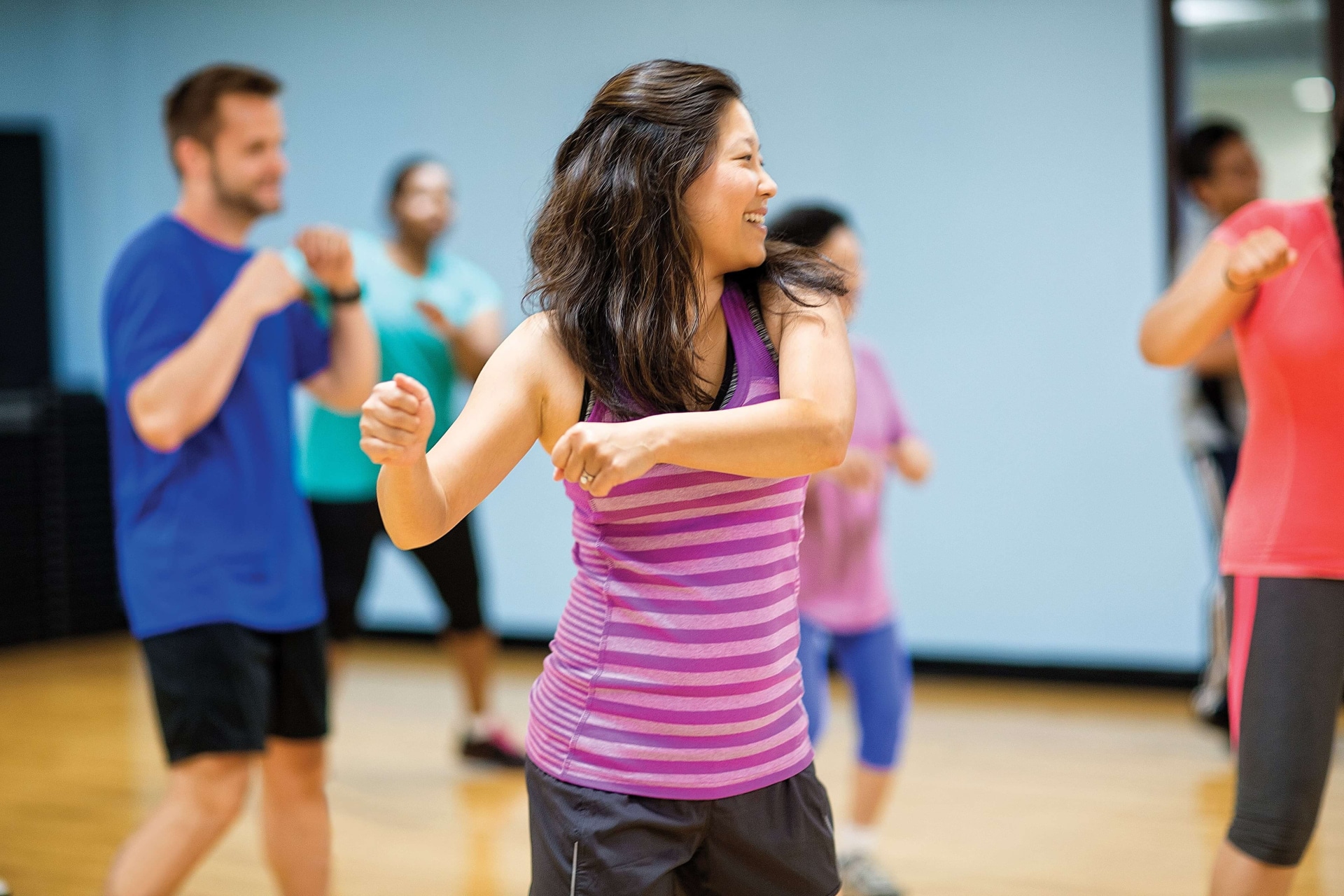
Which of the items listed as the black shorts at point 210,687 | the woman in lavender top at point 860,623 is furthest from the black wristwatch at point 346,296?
the woman in lavender top at point 860,623

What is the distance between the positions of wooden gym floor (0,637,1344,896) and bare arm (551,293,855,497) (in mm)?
1843

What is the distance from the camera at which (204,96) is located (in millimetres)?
2301

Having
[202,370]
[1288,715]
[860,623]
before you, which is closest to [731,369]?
[1288,715]

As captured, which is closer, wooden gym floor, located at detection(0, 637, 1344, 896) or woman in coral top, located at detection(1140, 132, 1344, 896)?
woman in coral top, located at detection(1140, 132, 1344, 896)

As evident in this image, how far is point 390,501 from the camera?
1237 mm

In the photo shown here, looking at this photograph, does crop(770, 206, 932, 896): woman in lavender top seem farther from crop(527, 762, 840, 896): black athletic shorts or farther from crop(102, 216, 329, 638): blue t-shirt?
crop(527, 762, 840, 896): black athletic shorts

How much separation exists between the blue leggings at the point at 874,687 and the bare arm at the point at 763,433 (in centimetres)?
144

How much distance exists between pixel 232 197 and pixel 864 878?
1802 mm

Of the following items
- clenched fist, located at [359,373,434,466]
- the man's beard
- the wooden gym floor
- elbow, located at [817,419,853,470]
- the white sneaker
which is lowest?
the wooden gym floor

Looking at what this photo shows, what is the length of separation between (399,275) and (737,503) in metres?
2.75

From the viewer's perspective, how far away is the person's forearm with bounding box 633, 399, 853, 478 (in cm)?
119

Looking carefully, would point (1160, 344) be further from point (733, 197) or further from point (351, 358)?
point (351, 358)

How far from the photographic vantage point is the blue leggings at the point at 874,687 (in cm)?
274

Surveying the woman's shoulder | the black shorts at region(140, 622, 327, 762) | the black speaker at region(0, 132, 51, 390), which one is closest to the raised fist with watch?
the black shorts at region(140, 622, 327, 762)
